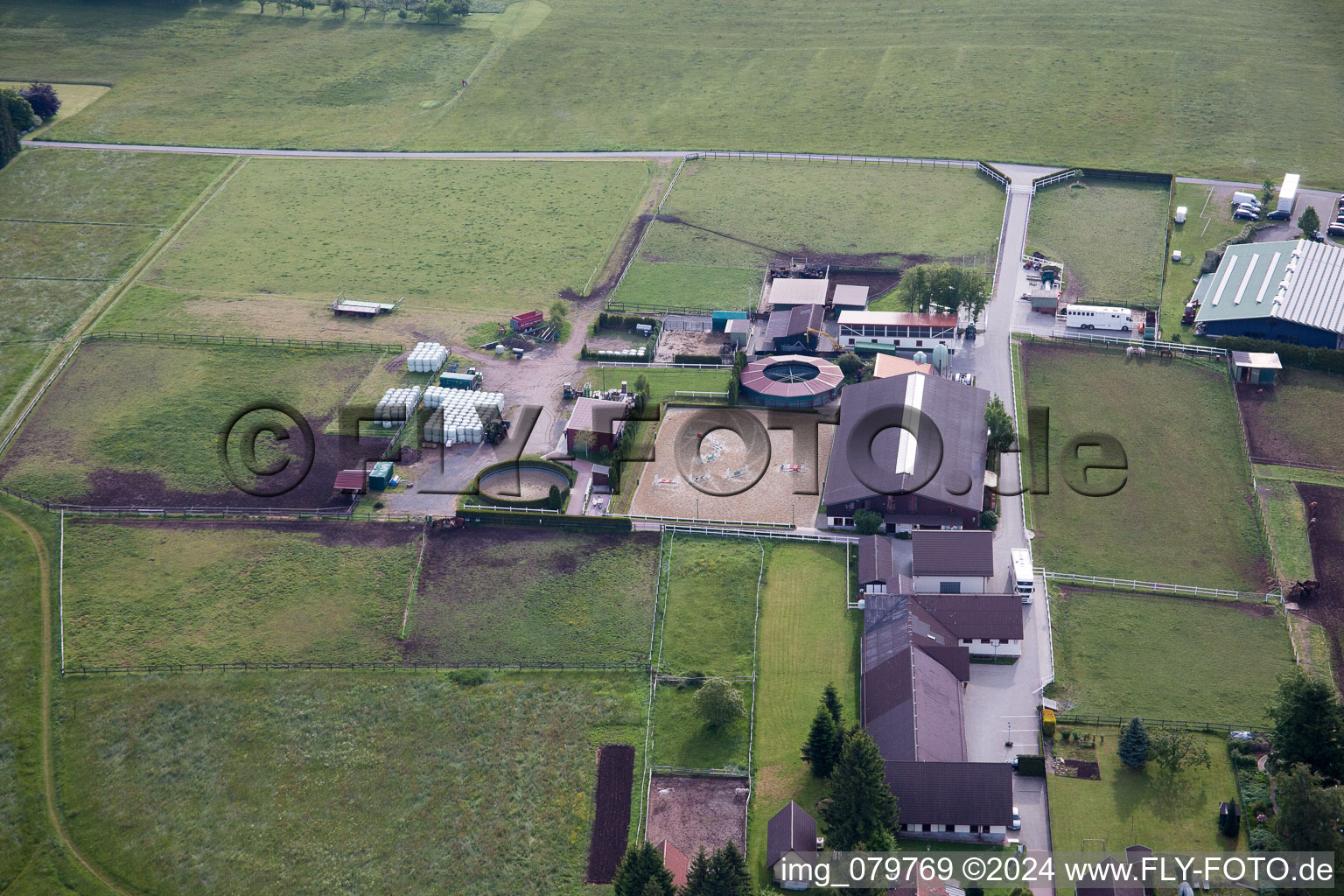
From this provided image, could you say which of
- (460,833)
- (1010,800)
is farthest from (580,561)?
(1010,800)

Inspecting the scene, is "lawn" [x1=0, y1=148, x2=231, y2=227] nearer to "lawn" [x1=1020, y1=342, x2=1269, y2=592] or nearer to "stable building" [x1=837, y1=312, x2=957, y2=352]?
"stable building" [x1=837, y1=312, x2=957, y2=352]

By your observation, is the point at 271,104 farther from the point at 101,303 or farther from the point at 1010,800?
the point at 1010,800

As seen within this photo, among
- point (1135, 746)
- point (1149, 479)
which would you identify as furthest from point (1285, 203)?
point (1135, 746)

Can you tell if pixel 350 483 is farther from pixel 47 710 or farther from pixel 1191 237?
pixel 1191 237

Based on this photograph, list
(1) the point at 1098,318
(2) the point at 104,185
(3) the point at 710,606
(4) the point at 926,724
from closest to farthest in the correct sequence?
(4) the point at 926,724, (3) the point at 710,606, (1) the point at 1098,318, (2) the point at 104,185

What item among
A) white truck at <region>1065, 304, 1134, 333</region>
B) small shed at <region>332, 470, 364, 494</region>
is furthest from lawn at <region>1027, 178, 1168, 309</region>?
small shed at <region>332, 470, 364, 494</region>

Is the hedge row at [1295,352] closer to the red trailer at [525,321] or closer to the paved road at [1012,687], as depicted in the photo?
the paved road at [1012,687]
